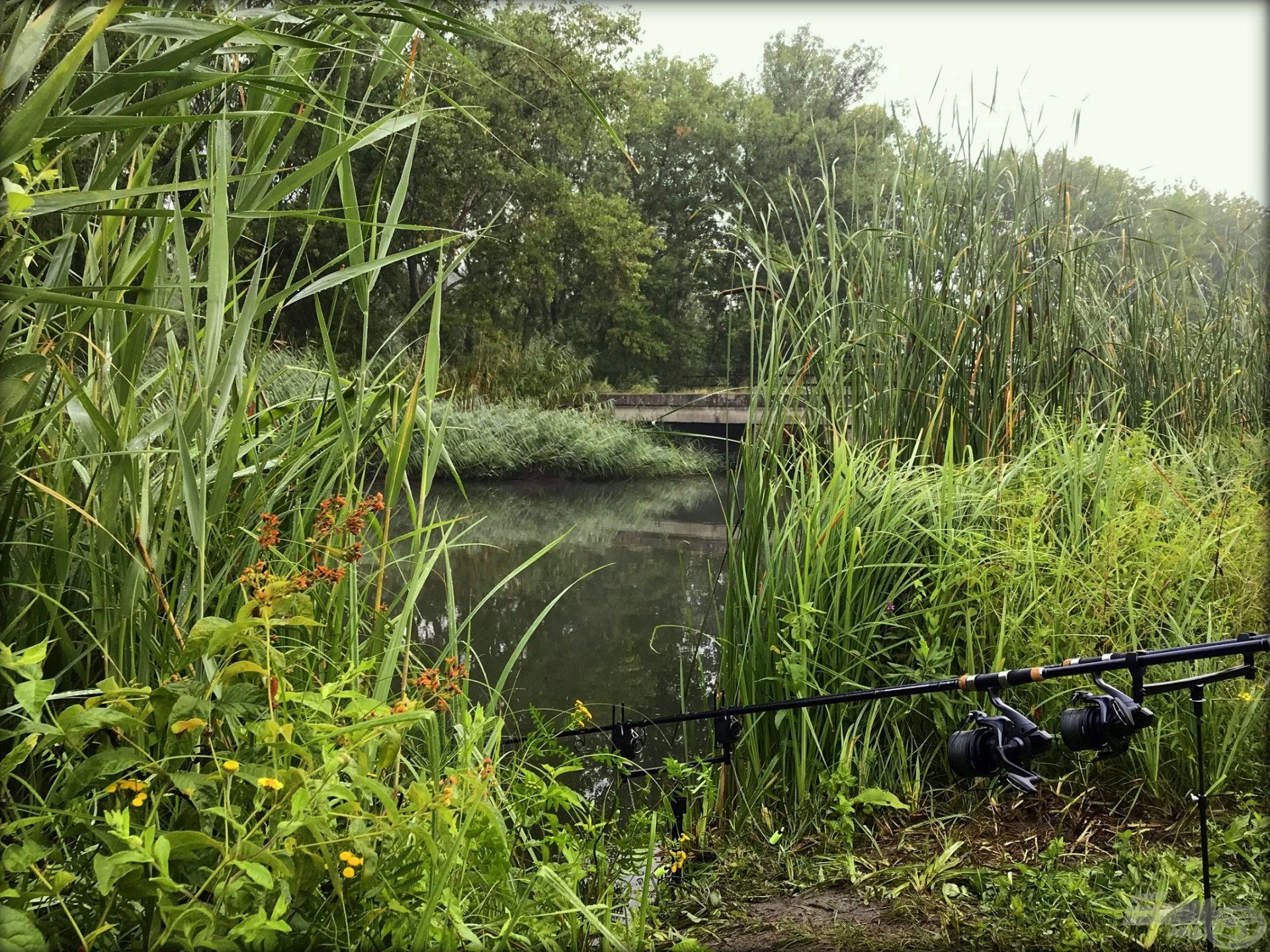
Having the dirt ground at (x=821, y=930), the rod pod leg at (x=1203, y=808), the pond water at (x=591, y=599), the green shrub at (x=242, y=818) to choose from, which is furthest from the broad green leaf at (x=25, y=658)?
the rod pod leg at (x=1203, y=808)

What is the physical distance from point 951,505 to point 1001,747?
879mm

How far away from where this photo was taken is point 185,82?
2.76 feet

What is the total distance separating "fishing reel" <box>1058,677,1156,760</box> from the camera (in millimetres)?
1143

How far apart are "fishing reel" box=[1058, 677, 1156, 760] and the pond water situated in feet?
2.54

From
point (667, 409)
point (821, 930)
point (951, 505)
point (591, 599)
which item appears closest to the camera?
point (821, 930)

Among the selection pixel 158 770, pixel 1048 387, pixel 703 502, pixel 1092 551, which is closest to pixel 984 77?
pixel 1048 387

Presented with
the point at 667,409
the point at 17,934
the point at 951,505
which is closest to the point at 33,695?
the point at 17,934

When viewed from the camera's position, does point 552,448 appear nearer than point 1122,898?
No

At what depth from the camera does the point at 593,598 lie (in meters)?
4.48

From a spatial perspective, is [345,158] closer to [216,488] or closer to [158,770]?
[216,488]

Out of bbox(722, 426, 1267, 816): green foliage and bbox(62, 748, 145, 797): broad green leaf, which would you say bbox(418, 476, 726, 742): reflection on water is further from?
bbox(62, 748, 145, 797): broad green leaf

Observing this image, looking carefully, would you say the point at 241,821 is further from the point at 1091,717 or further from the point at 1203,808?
the point at 1203,808

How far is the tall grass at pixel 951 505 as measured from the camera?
1.92 meters

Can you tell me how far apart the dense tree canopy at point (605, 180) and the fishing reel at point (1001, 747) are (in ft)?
37.8
